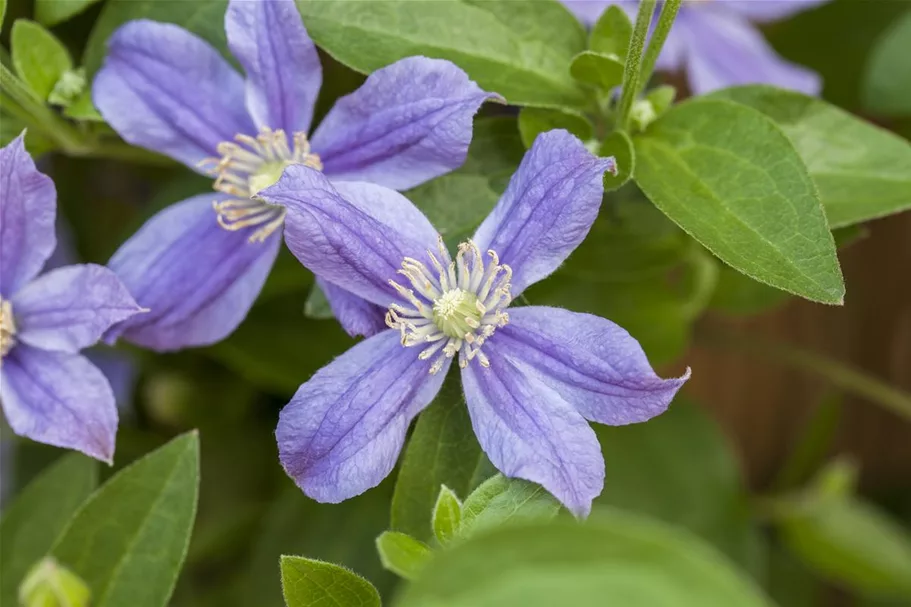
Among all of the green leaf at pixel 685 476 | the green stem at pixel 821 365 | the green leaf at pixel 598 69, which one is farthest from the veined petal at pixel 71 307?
the green stem at pixel 821 365

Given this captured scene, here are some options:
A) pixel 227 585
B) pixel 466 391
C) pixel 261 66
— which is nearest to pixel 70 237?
pixel 227 585

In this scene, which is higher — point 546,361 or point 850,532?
point 546,361

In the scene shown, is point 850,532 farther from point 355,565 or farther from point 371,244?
point 371,244

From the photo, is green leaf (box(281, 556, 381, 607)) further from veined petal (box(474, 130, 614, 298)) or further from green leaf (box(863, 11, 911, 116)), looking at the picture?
green leaf (box(863, 11, 911, 116))

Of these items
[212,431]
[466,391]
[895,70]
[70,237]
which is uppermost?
[895,70]

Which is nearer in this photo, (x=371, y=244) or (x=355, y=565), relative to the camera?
(x=371, y=244)

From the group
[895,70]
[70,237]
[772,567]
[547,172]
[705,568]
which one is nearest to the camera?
[705,568]

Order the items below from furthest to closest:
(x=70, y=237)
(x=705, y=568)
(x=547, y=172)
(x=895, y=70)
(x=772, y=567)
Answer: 1. (x=772, y=567)
2. (x=70, y=237)
3. (x=895, y=70)
4. (x=547, y=172)
5. (x=705, y=568)
